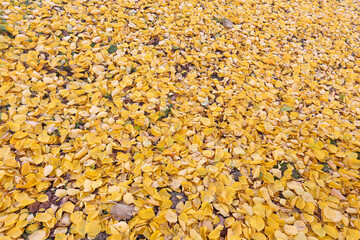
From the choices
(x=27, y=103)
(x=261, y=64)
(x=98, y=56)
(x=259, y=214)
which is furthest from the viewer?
(x=261, y=64)

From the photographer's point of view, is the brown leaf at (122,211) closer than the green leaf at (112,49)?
Yes

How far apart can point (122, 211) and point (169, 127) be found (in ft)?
2.94

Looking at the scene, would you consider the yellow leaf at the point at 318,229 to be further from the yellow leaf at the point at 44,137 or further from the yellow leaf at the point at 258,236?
the yellow leaf at the point at 44,137

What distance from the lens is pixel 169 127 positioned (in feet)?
7.49

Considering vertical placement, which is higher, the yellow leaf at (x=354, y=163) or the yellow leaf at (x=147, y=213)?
the yellow leaf at (x=354, y=163)

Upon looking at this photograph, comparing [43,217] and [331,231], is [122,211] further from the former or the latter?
[331,231]

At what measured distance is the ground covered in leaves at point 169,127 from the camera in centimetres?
169

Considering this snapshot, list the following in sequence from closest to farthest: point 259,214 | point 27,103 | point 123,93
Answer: point 259,214 → point 27,103 → point 123,93

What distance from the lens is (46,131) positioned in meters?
2.04

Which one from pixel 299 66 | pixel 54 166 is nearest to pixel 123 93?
pixel 54 166

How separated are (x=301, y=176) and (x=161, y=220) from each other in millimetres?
1264

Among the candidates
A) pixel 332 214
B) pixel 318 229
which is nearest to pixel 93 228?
pixel 318 229

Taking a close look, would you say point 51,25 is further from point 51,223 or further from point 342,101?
point 342,101

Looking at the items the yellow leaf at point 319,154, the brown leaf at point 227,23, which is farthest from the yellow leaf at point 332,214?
the brown leaf at point 227,23
